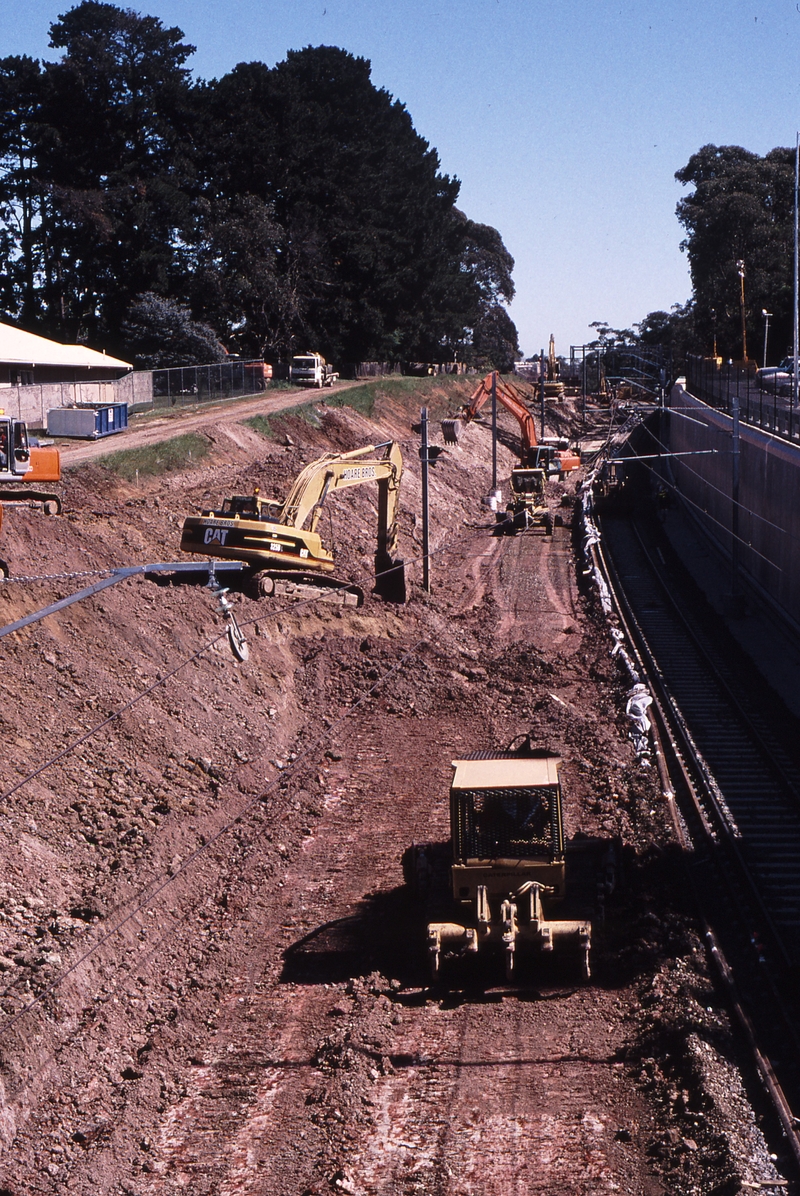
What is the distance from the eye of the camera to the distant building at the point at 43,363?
5322 centimetres

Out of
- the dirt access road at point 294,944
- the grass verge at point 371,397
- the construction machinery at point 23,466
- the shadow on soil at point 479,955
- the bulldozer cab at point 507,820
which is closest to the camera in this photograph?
the dirt access road at point 294,944

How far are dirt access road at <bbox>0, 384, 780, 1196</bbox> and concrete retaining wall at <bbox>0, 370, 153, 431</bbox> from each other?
18.9 metres

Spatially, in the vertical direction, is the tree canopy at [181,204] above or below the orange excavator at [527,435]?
above

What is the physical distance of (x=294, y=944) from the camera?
16.5 meters

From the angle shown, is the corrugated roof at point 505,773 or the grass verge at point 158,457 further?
the grass verge at point 158,457

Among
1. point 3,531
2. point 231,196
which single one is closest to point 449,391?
point 231,196

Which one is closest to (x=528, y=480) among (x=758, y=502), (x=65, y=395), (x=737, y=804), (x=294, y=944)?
(x=758, y=502)

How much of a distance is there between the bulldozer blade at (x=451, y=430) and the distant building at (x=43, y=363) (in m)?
18.4

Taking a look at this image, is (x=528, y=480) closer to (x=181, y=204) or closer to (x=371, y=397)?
(x=371, y=397)

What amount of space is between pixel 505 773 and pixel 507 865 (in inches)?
46.7

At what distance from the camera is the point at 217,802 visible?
20609 mm

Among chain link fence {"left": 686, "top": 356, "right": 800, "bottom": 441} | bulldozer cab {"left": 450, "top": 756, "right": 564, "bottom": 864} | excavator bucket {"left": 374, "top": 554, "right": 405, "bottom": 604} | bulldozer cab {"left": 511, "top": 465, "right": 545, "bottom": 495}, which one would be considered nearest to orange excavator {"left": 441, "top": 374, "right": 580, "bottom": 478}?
bulldozer cab {"left": 511, "top": 465, "right": 545, "bottom": 495}

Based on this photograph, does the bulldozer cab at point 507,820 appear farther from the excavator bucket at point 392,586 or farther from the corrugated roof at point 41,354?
the corrugated roof at point 41,354

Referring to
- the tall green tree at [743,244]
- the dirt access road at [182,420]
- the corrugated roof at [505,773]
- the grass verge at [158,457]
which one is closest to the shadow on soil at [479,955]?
the corrugated roof at [505,773]
